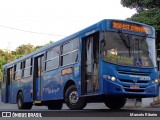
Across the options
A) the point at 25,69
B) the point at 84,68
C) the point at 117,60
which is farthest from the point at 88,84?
the point at 25,69

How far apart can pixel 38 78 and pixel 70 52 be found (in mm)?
3940

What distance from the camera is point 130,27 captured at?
13.0 meters

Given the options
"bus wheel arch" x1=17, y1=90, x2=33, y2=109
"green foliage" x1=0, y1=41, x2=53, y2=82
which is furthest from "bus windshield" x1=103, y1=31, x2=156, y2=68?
"green foliage" x1=0, y1=41, x2=53, y2=82

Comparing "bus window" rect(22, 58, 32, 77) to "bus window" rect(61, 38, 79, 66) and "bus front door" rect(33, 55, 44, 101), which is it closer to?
"bus front door" rect(33, 55, 44, 101)

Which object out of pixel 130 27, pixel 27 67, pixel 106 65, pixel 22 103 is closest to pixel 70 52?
pixel 106 65

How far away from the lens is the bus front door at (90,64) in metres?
12.4

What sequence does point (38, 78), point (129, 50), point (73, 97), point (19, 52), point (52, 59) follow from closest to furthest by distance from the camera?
point (129, 50) → point (73, 97) → point (52, 59) → point (38, 78) → point (19, 52)

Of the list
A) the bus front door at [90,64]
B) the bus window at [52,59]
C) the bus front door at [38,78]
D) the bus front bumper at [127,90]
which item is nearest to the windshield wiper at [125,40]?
the bus front door at [90,64]

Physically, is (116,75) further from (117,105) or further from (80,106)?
(117,105)

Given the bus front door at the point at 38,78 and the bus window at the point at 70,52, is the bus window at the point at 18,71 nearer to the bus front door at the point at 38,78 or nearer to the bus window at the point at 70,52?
the bus front door at the point at 38,78

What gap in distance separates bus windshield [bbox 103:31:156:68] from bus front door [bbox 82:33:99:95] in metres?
0.47

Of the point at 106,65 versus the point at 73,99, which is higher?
the point at 106,65

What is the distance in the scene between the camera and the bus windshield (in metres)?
12.2

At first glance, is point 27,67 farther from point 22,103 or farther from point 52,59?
point 52,59
